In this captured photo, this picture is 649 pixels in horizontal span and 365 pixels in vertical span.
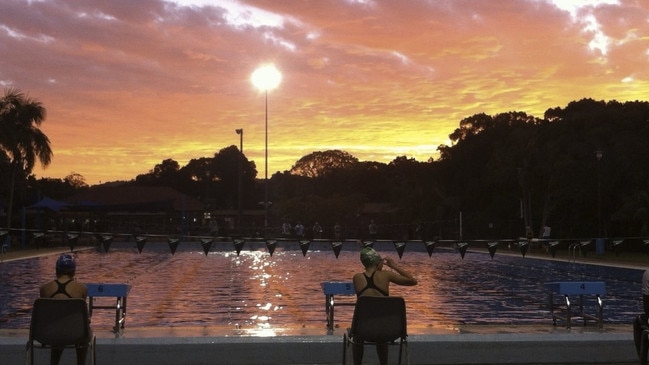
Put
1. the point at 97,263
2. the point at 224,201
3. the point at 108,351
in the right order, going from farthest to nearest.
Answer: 1. the point at 224,201
2. the point at 97,263
3. the point at 108,351

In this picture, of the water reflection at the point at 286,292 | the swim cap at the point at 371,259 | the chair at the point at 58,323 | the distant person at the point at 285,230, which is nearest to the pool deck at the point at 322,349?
the water reflection at the point at 286,292

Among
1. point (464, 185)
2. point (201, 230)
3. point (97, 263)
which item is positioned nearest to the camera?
point (97, 263)

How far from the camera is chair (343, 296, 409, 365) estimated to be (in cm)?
695

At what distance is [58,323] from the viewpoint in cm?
675

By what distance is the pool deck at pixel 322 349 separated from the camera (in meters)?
9.25

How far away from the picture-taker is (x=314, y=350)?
9484 mm

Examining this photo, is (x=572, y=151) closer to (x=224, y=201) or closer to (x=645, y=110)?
(x=645, y=110)

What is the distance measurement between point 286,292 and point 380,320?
44.7 feet

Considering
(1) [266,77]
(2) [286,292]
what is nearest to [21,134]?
(1) [266,77]

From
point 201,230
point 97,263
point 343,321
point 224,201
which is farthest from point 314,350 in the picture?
point 224,201

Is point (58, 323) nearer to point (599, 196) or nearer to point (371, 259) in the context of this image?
point (371, 259)

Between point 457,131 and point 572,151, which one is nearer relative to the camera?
point 572,151

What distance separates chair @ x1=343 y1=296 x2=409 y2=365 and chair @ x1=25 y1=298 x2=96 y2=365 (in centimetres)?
248

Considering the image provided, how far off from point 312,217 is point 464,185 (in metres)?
17.7
